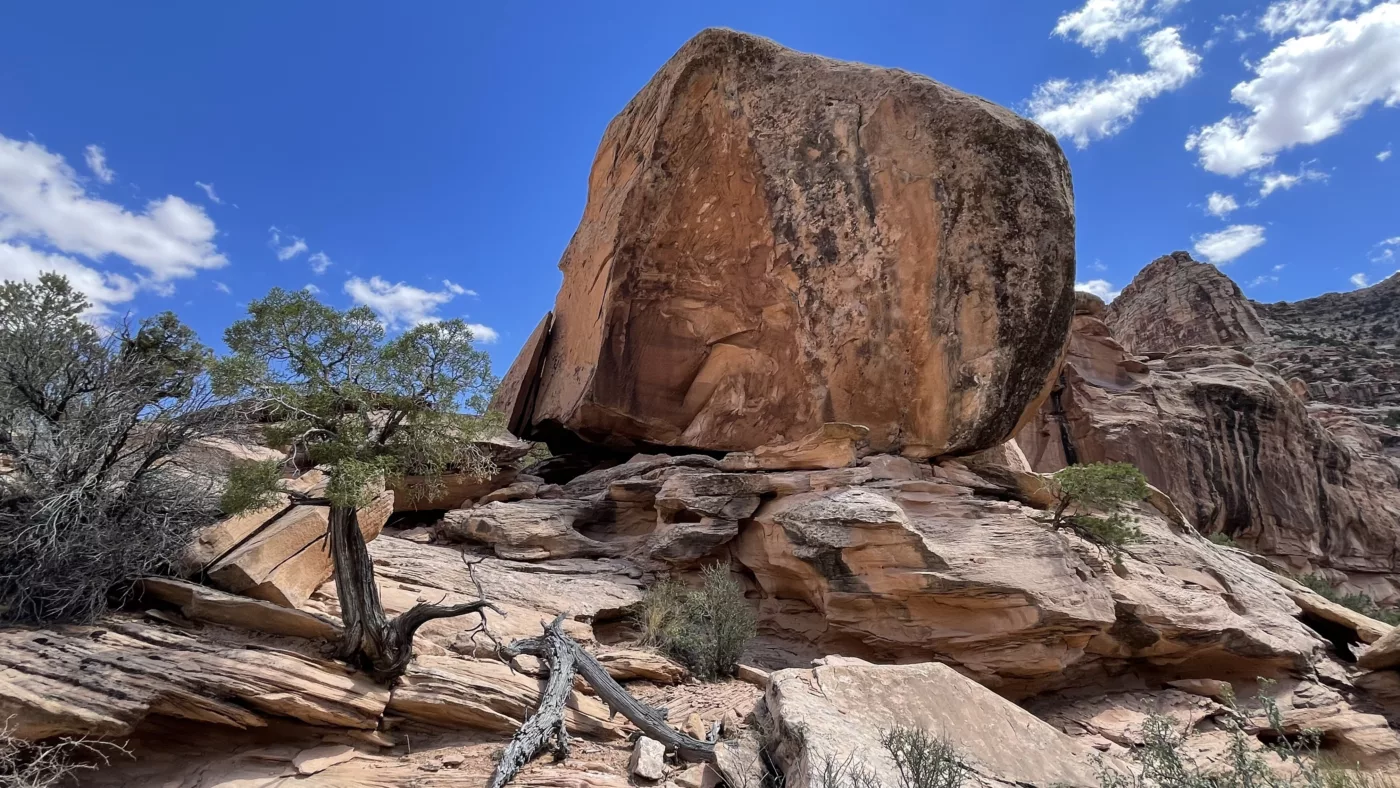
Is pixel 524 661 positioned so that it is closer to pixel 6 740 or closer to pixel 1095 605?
pixel 6 740

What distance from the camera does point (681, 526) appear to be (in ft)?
36.9

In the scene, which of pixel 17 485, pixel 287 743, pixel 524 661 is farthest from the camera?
pixel 524 661

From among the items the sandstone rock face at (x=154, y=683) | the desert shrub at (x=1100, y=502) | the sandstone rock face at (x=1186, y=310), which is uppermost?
the sandstone rock face at (x=1186, y=310)

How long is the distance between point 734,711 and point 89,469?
727cm

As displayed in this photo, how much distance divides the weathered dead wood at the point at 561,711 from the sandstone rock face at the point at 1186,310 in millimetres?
44643

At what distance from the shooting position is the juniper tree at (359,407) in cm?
638

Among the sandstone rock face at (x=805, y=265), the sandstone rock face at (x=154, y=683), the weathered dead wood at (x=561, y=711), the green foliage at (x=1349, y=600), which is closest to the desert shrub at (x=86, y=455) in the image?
the sandstone rock face at (x=154, y=683)

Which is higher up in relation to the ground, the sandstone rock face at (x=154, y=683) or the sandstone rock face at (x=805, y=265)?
the sandstone rock face at (x=805, y=265)

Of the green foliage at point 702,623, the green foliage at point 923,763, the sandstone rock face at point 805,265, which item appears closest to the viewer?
the green foliage at point 923,763

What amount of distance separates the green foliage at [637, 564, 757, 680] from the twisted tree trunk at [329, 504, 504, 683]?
308 cm

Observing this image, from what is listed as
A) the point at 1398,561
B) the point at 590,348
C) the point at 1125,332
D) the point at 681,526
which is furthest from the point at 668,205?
the point at 1125,332

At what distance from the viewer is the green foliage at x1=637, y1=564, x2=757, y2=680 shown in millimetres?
8430

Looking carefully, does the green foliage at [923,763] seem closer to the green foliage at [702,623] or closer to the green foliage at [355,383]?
the green foliage at [702,623]

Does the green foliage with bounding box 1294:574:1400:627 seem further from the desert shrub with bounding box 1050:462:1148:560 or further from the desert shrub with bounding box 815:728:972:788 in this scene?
the desert shrub with bounding box 815:728:972:788
